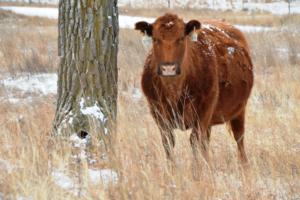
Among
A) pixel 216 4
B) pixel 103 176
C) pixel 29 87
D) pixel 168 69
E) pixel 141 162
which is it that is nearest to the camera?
pixel 103 176

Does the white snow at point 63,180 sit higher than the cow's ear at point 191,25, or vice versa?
the cow's ear at point 191,25

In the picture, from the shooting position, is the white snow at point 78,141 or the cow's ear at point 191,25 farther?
the cow's ear at point 191,25

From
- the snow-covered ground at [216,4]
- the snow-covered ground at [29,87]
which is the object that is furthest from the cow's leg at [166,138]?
the snow-covered ground at [216,4]

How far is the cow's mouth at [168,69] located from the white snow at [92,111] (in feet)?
2.24

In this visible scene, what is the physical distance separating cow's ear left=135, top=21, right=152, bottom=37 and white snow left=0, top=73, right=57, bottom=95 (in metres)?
4.73

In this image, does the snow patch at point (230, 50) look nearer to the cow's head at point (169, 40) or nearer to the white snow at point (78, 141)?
the cow's head at point (169, 40)

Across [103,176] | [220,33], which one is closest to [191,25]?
[220,33]

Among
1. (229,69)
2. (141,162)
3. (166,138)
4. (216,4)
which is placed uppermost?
(229,69)

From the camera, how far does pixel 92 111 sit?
17.3 feet

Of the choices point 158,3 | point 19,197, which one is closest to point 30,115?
point 19,197

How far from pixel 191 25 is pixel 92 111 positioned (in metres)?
1.34

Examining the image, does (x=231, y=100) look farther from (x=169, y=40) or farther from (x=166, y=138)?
(x=169, y=40)

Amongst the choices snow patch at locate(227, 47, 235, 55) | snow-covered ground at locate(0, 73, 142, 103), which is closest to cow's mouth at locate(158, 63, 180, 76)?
snow patch at locate(227, 47, 235, 55)

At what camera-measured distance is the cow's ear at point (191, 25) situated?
5626mm
